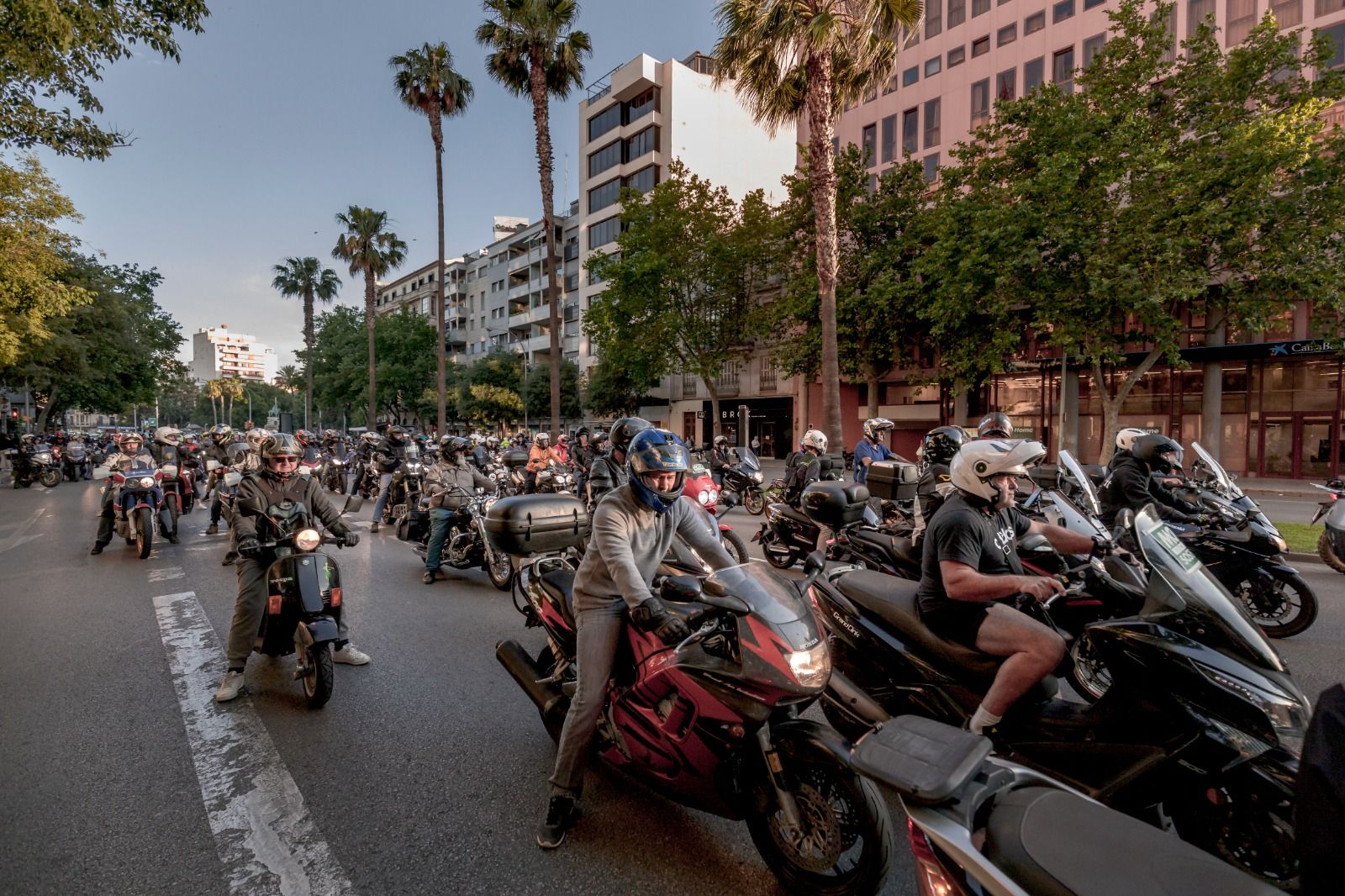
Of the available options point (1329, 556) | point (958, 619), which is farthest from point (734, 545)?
point (1329, 556)

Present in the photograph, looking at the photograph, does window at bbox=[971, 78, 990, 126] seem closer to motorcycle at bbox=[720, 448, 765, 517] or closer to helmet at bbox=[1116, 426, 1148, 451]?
motorcycle at bbox=[720, 448, 765, 517]

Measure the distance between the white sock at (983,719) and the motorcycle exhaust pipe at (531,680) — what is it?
1.93 metres

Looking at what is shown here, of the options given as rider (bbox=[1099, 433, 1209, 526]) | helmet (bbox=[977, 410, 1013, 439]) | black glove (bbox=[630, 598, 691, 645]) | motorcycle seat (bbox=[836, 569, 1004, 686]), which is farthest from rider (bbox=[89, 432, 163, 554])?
rider (bbox=[1099, 433, 1209, 526])

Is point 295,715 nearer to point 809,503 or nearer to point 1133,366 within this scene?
point 809,503

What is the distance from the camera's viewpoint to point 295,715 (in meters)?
4.17

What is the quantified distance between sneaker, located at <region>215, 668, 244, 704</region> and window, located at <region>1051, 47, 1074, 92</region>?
32.4 metres

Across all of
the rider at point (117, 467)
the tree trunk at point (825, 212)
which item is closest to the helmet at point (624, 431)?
the rider at point (117, 467)

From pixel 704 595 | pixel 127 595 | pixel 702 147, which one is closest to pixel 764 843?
pixel 704 595

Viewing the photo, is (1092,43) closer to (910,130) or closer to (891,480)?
(910,130)

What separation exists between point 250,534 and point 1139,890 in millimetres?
4954

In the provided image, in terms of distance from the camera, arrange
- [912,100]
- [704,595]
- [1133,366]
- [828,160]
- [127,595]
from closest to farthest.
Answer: [704,595] < [127,595] < [828,160] < [1133,366] < [912,100]

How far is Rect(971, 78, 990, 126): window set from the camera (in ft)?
95.2

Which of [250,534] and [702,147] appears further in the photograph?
[702,147]

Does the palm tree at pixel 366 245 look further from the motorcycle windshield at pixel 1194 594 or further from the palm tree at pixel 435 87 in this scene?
the motorcycle windshield at pixel 1194 594
